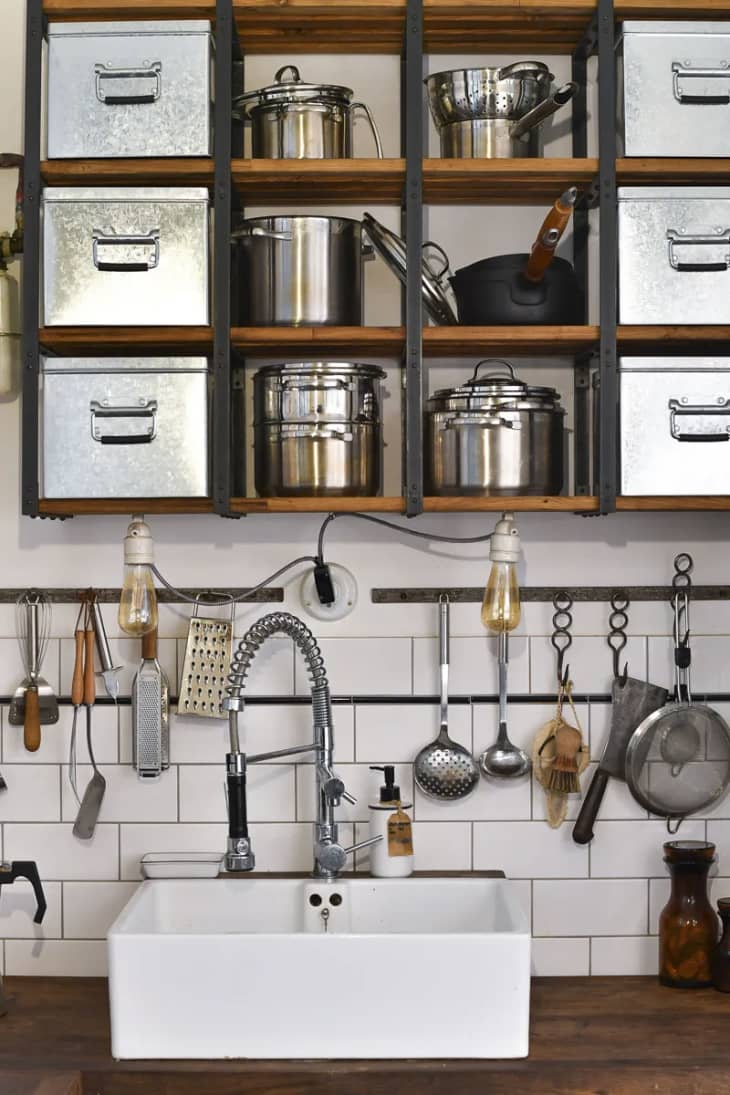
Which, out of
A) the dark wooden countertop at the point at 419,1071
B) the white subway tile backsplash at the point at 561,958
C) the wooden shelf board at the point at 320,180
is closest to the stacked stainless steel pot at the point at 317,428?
the wooden shelf board at the point at 320,180

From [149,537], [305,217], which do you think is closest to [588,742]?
[149,537]

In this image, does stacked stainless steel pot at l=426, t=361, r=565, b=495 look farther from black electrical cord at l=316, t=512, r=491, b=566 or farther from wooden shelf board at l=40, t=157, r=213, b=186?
wooden shelf board at l=40, t=157, r=213, b=186

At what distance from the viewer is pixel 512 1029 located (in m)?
2.03

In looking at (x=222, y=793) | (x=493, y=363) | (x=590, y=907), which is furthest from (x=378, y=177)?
(x=590, y=907)

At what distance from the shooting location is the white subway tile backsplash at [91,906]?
2.50 metres

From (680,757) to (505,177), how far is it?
3.79 ft

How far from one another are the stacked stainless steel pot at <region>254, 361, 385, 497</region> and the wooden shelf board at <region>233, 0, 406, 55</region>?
64 centimetres

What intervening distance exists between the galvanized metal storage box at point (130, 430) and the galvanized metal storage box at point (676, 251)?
78 cm

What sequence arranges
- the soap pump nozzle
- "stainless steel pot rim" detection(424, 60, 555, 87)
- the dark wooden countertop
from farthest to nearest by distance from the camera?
the soap pump nozzle → "stainless steel pot rim" detection(424, 60, 555, 87) → the dark wooden countertop

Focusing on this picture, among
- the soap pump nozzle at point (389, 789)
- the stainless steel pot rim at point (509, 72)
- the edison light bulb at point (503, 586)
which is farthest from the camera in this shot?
the soap pump nozzle at point (389, 789)

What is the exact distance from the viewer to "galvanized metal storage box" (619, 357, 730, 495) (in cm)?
221

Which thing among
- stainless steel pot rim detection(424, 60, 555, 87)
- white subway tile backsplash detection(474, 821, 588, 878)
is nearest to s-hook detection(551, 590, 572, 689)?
white subway tile backsplash detection(474, 821, 588, 878)

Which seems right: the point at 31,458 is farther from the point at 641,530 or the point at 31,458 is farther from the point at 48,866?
the point at 641,530

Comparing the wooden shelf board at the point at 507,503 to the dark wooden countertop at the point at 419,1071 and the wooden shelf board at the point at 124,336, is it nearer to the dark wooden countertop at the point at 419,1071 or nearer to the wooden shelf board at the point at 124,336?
the wooden shelf board at the point at 124,336
